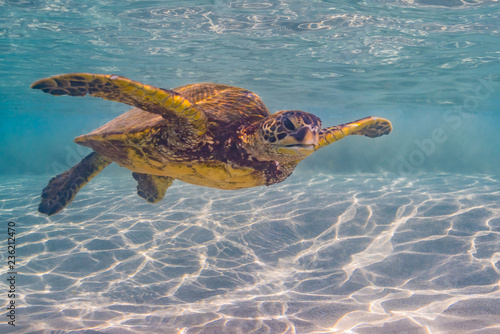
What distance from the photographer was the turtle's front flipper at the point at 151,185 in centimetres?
627

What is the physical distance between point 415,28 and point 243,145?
1217 cm

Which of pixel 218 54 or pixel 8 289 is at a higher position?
pixel 218 54

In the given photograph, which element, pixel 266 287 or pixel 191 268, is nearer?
pixel 266 287

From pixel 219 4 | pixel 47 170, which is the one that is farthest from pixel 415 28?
pixel 47 170

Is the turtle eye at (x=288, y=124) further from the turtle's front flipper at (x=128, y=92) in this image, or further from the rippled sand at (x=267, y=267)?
the rippled sand at (x=267, y=267)

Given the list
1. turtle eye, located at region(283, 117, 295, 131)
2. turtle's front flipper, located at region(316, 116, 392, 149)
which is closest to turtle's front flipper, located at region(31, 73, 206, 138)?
turtle eye, located at region(283, 117, 295, 131)

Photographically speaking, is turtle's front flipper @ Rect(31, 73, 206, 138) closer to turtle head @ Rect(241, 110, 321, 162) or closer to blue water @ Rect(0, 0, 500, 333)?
turtle head @ Rect(241, 110, 321, 162)

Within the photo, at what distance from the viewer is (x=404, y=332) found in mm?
3398

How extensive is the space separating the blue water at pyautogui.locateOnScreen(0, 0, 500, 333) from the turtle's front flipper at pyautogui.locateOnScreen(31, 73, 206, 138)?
278cm

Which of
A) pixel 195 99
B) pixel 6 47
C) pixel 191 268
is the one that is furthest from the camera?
pixel 6 47

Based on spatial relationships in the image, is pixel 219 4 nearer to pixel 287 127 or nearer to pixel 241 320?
pixel 287 127

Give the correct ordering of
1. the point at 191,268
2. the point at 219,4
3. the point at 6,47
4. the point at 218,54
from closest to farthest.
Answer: the point at 191,268 → the point at 219,4 → the point at 6,47 → the point at 218,54

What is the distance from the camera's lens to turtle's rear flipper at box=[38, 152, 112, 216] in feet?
18.7

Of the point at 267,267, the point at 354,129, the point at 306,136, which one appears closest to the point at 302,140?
the point at 306,136
